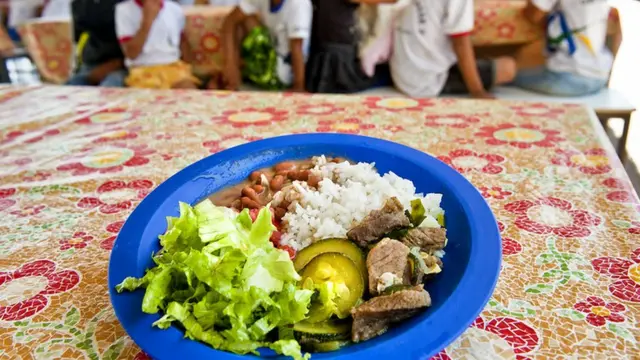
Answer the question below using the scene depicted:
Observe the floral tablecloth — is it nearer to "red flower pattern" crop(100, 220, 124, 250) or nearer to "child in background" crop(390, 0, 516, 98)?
"red flower pattern" crop(100, 220, 124, 250)

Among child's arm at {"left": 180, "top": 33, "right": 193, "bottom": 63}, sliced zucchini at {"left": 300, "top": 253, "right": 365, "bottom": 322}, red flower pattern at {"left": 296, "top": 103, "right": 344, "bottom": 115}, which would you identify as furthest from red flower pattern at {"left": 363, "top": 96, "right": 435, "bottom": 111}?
child's arm at {"left": 180, "top": 33, "right": 193, "bottom": 63}

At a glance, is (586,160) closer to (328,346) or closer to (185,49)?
(328,346)

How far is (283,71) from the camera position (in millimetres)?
2807

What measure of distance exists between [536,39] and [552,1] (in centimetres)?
25

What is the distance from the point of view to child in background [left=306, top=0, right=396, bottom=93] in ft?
8.84

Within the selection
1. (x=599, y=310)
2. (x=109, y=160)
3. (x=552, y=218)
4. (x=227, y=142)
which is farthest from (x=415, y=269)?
(x=109, y=160)

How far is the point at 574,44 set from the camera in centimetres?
246

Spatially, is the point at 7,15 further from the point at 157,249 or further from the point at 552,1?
the point at 157,249

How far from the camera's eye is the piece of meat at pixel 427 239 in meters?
0.77

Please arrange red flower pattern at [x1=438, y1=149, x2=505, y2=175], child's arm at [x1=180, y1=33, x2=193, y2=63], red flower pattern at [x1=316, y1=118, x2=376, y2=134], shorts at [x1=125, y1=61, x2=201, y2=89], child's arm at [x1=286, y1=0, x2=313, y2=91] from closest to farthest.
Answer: red flower pattern at [x1=438, y1=149, x2=505, y2=175], red flower pattern at [x1=316, y1=118, x2=376, y2=134], child's arm at [x1=286, y1=0, x2=313, y2=91], shorts at [x1=125, y1=61, x2=201, y2=89], child's arm at [x1=180, y1=33, x2=193, y2=63]

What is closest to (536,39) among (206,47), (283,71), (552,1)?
(552,1)

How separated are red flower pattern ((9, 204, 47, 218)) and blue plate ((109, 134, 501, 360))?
1.23ft

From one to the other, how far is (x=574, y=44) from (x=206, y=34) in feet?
6.40

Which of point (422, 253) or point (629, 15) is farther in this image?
point (629, 15)
